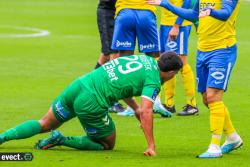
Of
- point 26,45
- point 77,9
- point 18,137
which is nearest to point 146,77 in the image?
point 18,137

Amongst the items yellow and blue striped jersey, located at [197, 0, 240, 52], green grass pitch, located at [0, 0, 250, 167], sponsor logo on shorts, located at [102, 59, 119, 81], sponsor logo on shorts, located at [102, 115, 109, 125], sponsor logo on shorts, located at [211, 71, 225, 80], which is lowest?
green grass pitch, located at [0, 0, 250, 167]

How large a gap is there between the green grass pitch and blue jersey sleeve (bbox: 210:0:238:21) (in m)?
1.65

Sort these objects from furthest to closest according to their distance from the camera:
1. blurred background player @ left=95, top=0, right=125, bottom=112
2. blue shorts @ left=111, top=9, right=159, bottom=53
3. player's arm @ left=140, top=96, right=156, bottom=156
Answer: blurred background player @ left=95, top=0, right=125, bottom=112
blue shorts @ left=111, top=9, right=159, bottom=53
player's arm @ left=140, top=96, right=156, bottom=156

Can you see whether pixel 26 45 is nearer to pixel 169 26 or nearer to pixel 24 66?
pixel 24 66

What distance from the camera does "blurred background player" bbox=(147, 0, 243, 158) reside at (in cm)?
1132

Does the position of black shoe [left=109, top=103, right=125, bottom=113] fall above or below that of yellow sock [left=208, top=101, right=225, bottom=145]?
below

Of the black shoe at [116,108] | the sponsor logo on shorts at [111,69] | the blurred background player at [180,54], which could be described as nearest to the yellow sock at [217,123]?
the sponsor logo on shorts at [111,69]

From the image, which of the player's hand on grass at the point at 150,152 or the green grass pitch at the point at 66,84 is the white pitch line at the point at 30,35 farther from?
the player's hand on grass at the point at 150,152

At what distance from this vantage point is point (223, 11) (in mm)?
11148

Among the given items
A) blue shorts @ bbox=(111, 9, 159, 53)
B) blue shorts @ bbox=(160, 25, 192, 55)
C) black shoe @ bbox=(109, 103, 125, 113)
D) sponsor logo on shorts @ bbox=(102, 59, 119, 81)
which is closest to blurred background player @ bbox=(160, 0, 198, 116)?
blue shorts @ bbox=(160, 25, 192, 55)

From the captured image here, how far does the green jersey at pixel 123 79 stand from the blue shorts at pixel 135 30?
326 cm

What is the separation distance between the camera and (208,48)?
11648 millimetres

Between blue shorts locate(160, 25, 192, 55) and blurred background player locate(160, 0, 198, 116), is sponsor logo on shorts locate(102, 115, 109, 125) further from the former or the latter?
blue shorts locate(160, 25, 192, 55)

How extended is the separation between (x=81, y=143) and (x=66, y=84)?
21.0 feet
